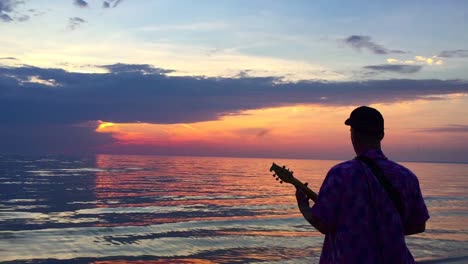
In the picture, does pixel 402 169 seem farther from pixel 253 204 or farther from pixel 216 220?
pixel 253 204

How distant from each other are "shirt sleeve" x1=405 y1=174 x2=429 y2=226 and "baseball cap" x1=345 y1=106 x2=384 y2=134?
1.51ft

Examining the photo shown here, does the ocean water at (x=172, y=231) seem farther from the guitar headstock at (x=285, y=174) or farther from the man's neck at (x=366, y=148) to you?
the man's neck at (x=366, y=148)

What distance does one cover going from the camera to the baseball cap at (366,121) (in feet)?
11.2

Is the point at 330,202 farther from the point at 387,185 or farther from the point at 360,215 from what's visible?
the point at 387,185

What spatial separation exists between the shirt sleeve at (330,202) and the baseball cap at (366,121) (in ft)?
1.44

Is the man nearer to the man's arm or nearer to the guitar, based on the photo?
the man's arm

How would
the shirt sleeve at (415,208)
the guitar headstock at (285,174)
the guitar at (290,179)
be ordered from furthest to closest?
the guitar headstock at (285,174) → the guitar at (290,179) → the shirt sleeve at (415,208)

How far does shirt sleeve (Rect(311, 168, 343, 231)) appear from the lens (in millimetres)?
3184

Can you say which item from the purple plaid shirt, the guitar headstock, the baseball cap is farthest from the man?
the guitar headstock

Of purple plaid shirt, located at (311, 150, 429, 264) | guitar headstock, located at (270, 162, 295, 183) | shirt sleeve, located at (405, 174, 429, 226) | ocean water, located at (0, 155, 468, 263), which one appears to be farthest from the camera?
ocean water, located at (0, 155, 468, 263)

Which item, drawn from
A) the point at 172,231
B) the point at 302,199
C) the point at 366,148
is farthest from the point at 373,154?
the point at 172,231

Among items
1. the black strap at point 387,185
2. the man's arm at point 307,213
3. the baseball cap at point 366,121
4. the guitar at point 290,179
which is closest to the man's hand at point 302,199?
the man's arm at point 307,213

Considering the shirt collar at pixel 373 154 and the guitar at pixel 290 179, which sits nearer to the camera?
the shirt collar at pixel 373 154

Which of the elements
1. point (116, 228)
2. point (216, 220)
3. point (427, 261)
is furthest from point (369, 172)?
point (216, 220)
